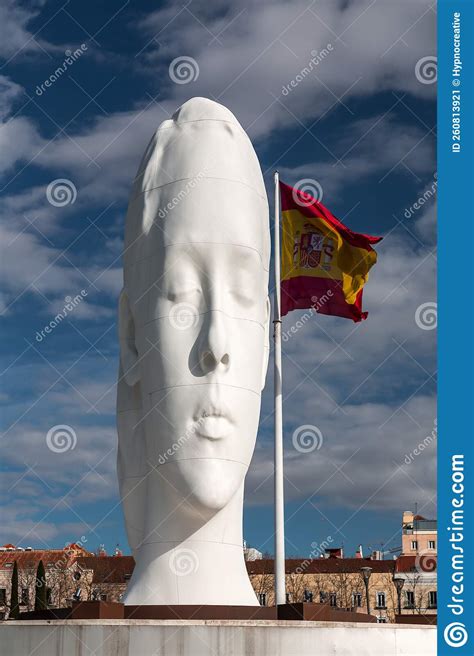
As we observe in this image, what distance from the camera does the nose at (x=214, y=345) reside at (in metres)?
15.2

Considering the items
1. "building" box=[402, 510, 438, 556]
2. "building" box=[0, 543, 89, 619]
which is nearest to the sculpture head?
"building" box=[0, 543, 89, 619]

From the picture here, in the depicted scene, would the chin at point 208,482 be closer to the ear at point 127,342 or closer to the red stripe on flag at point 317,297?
the ear at point 127,342

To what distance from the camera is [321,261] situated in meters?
20.9

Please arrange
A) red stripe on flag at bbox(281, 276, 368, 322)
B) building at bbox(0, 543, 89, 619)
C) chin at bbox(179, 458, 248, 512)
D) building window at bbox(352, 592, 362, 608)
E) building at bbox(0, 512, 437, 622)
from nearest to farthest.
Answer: chin at bbox(179, 458, 248, 512)
red stripe on flag at bbox(281, 276, 368, 322)
building at bbox(0, 543, 89, 619)
building at bbox(0, 512, 437, 622)
building window at bbox(352, 592, 362, 608)

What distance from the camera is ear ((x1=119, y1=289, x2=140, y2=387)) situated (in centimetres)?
1645

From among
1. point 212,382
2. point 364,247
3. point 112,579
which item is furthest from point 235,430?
point 112,579

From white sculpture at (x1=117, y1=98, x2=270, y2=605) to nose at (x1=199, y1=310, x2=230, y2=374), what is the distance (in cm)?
2

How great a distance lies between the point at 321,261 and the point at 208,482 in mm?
7336

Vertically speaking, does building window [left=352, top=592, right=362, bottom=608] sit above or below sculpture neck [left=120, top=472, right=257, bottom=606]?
above

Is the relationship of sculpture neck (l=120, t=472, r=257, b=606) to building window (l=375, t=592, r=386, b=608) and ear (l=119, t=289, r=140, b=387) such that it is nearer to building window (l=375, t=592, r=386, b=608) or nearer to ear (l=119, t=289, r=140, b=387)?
ear (l=119, t=289, r=140, b=387)

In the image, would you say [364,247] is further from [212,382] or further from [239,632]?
[239,632]

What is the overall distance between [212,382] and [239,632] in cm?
424

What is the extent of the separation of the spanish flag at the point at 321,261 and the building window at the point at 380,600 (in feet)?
125

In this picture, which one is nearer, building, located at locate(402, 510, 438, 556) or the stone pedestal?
the stone pedestal
